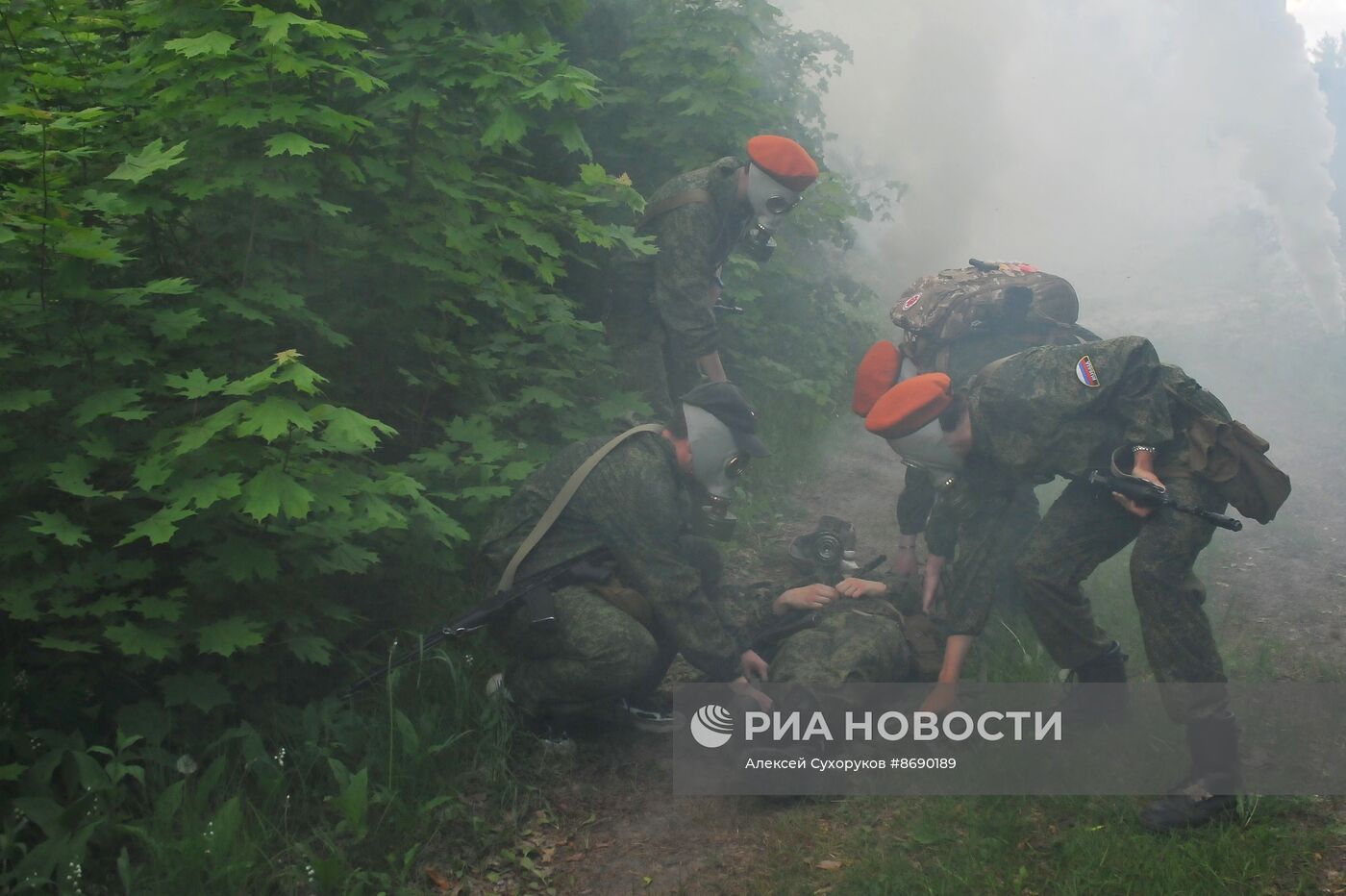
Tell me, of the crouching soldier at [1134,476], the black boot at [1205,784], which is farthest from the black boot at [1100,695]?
the black boot at [1205,784]

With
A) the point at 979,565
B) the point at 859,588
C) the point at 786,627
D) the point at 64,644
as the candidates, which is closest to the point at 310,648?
the point at 64,644

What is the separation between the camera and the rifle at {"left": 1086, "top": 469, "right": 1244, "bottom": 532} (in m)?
4.21

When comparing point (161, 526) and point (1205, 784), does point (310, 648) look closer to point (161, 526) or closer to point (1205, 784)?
point (161, 526)

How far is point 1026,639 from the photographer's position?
5711mm

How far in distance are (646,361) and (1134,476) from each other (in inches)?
139

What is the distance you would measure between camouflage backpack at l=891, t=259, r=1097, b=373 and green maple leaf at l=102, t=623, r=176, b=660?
16.2ft

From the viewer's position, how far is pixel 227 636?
3.81 meters

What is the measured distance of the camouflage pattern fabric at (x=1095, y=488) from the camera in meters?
4.25

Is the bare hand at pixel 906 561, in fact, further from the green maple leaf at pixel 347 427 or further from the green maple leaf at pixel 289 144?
the green maple leaf at pixel 289 144

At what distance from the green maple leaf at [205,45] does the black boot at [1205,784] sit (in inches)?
182

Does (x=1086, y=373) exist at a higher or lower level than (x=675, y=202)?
higher

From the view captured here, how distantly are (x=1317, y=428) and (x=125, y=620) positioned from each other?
11.8m

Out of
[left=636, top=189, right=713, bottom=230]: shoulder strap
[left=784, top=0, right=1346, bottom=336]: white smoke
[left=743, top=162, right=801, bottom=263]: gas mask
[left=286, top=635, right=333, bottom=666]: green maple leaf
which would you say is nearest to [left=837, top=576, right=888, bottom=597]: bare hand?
[left=286, top=635, right=333, bottom=666]: green maple leaf

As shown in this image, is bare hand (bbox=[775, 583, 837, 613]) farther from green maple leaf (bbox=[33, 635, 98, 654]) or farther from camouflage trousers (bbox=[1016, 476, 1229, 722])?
green maple leaf (bbox=[33, 635, 98, 654])
